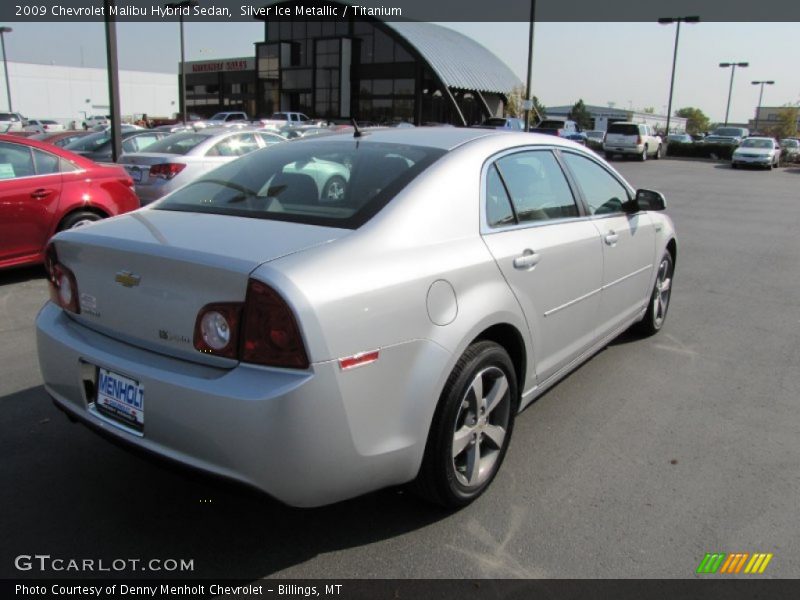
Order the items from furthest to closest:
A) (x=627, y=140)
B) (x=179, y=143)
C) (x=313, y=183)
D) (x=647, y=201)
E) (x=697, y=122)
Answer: (x=697, y=122) < (x=627, y=140) < (x=179, y=143) < (x=647, y=201) < (x=313, y=183)

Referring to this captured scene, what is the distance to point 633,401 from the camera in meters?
4.26

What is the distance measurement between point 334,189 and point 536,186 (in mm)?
1170

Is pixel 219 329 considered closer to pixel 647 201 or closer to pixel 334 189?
pixel 334 189

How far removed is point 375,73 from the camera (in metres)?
52.4

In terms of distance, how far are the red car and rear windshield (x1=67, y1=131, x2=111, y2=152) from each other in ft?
24.1

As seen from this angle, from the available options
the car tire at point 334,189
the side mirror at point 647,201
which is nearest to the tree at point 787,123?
the side mirror at point 647,201

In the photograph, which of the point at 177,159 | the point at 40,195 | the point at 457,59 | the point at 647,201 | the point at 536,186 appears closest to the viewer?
the point at 536,186

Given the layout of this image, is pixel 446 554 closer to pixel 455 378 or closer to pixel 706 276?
pixel 455 378

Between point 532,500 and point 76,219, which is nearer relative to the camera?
point 532,500

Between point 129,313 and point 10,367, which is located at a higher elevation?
point 129,313

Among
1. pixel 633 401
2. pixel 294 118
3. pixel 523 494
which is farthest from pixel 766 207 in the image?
pixel 294 118

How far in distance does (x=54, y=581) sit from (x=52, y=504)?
0.54 m

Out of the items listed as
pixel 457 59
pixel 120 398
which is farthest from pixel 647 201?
pixel 457 59

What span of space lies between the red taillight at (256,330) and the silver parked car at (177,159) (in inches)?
268
